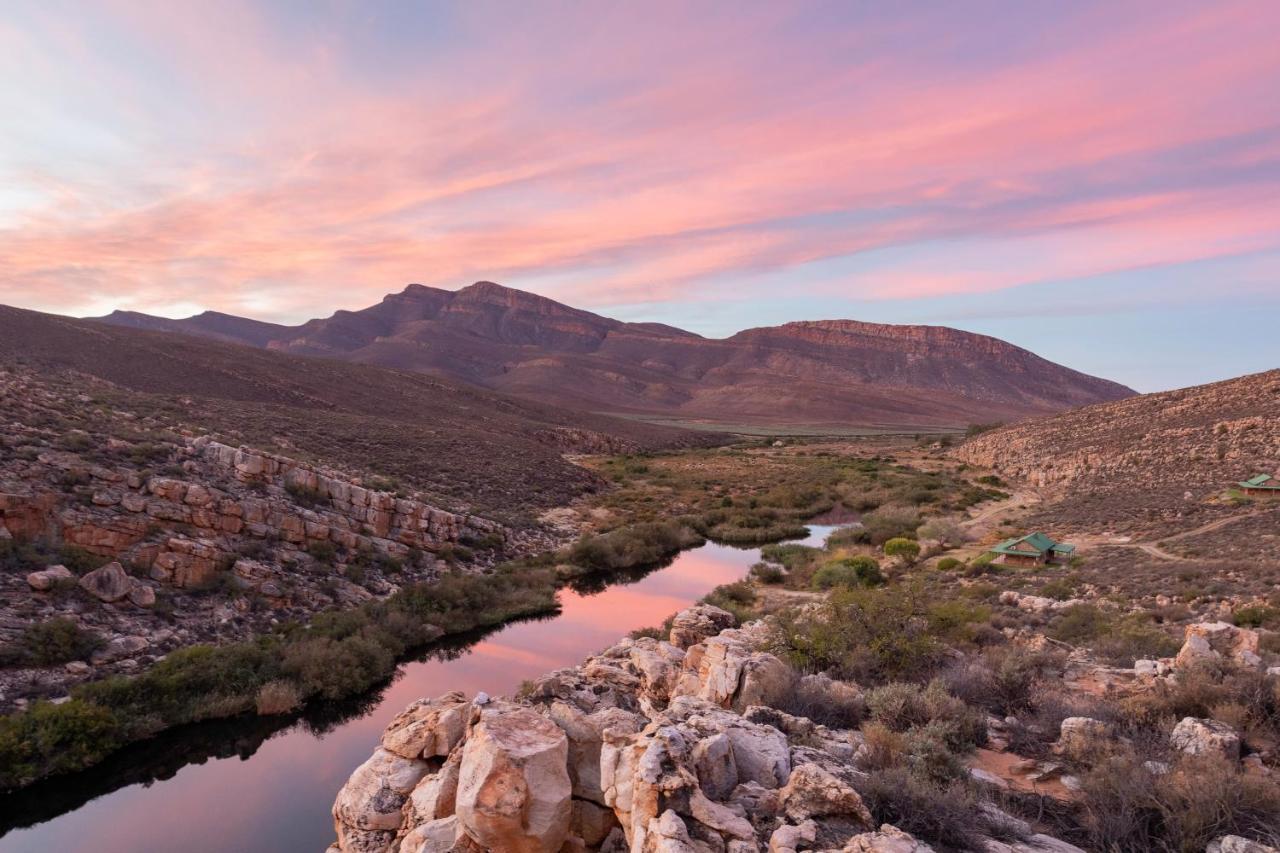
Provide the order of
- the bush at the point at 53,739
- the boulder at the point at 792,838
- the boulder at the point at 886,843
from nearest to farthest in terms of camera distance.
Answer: the boulder at the point at 886,843 → the boulder at the point at 792,838 → the bush at the point at 53,739

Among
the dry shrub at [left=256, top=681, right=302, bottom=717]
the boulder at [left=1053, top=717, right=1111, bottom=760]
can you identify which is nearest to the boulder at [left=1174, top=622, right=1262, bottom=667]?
the boulder at [left=1053, top=717, right=1111, bottom=760]

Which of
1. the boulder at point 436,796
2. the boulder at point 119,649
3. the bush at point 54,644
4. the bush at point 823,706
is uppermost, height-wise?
the bush at point 823,706

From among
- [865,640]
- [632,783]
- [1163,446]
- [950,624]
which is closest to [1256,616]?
[950,624]

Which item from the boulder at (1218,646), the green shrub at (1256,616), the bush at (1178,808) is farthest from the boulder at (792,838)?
the green shrub at (1256,616)

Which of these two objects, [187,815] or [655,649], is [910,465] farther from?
[187,815]

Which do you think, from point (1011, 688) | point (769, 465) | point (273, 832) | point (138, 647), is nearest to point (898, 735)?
point (1011, 688)

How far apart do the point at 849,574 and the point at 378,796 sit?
20.2 metres

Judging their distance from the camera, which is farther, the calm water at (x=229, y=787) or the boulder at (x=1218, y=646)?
the calm water at (x=229, y=787)

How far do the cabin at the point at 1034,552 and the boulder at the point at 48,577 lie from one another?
1129 inches

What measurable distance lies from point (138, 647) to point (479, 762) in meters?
13.7

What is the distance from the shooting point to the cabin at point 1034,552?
24094 millimetres

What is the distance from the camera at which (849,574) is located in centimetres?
2430

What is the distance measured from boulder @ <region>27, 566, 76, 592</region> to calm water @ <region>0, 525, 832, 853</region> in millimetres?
4932

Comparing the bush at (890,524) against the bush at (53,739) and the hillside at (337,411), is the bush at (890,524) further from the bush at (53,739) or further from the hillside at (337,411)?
the bush at (53,739)
